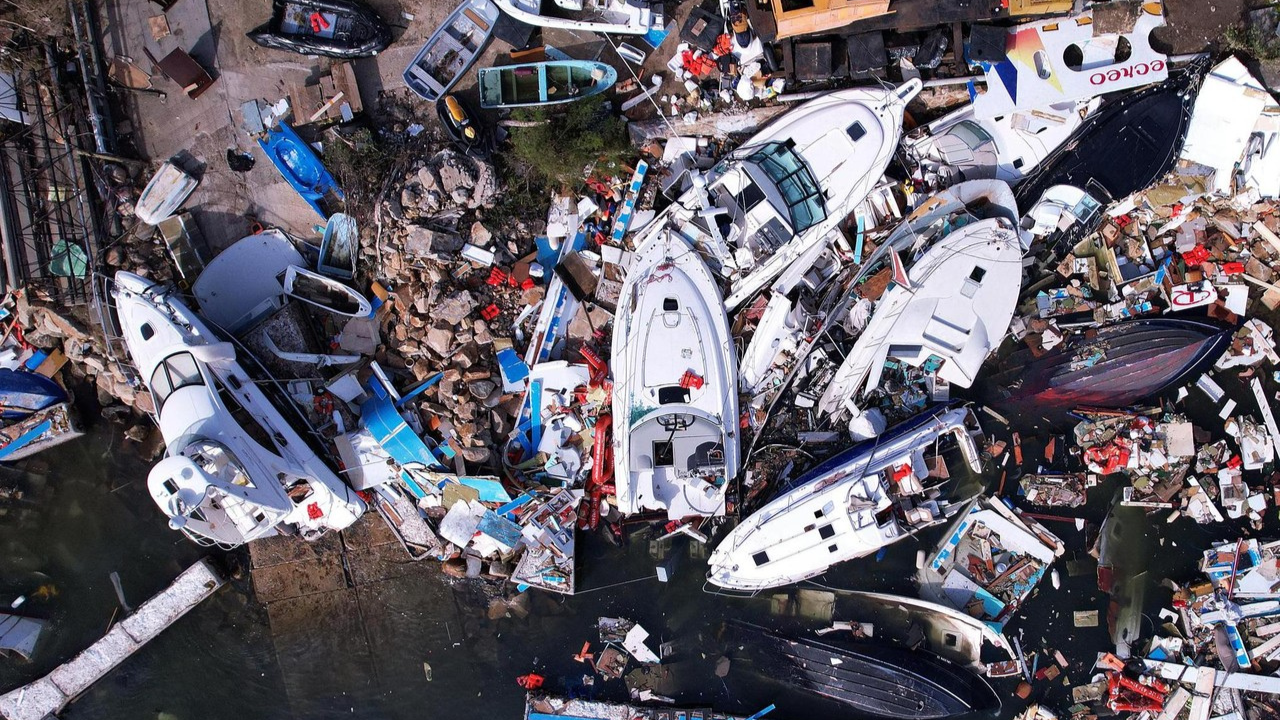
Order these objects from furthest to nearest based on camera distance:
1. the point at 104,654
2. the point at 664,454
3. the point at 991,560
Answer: the point at 104,654
the point at 991,560
the point at 664,454

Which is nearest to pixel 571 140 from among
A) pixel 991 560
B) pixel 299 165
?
pixel 299 165

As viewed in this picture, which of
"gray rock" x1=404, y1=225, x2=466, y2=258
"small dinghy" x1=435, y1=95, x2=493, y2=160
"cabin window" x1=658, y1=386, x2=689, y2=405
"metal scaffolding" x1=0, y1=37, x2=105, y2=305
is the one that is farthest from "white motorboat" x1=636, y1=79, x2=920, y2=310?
"metal scaffolding" x1=0, y1=37, x2=105, y2=305

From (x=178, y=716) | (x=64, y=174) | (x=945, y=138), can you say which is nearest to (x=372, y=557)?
(x=178, y=716)

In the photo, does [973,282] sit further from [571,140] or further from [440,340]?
[440,340]

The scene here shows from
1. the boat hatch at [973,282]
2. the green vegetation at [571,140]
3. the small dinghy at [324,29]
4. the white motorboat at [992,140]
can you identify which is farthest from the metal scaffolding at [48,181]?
the boat hatch at [973,282]

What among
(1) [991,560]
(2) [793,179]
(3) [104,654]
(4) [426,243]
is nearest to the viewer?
(2) [793,179]
